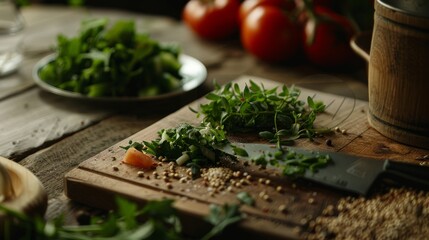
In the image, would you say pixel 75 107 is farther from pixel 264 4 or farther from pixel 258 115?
pixel 264 4

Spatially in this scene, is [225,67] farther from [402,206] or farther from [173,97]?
[402,206]

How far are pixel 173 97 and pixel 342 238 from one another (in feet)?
2.27

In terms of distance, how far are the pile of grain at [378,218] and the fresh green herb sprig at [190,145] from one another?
233 mm

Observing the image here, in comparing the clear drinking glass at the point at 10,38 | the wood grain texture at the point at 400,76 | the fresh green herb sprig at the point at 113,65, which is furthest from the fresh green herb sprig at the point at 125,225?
the clear drinking glass at the point at 10,38

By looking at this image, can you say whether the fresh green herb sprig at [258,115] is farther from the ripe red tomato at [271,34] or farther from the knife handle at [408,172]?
the ripe red tomato at [271,34]

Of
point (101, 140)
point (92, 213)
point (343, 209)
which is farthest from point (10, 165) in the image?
point (343, 209)

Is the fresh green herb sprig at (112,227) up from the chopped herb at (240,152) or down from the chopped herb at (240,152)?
up

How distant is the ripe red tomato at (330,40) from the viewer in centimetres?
172

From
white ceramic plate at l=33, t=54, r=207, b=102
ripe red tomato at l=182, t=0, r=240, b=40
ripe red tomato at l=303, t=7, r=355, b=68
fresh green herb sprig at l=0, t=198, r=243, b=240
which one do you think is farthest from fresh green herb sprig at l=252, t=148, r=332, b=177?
ripe red tomato at l=182, t=0, r=240, b=40

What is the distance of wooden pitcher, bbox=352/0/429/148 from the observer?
1128 mm

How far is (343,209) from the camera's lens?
3.18 feet

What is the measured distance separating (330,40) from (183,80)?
0.41 meters

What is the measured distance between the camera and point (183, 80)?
1.59 m

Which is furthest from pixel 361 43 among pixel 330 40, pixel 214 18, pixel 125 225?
pixel 125 225
